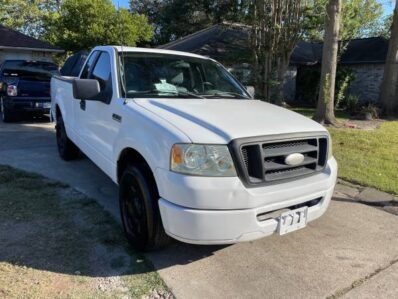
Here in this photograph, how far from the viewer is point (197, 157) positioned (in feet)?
10.1

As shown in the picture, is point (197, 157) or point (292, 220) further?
point (292, 220)

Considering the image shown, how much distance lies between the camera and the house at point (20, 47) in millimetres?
22906

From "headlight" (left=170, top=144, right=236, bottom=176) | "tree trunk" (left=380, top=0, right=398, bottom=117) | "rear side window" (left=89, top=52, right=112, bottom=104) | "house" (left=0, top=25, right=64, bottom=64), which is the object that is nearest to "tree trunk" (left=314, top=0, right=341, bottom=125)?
"tree trunk" (left=380, top=0, right=398, bottom=117)

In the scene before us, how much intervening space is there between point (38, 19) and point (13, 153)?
34.3 meters

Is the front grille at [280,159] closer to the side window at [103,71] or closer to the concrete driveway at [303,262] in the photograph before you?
the concrete driveway at [303,262]

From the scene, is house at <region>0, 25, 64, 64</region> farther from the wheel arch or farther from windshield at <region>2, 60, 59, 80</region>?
the wheel arch

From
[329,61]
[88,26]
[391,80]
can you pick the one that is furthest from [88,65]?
[88,26]

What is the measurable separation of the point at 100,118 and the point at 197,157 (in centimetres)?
195

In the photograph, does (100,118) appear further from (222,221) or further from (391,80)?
(391,80)

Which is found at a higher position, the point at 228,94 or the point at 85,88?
the point at 85,88

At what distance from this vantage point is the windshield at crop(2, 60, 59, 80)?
11469 millimetres

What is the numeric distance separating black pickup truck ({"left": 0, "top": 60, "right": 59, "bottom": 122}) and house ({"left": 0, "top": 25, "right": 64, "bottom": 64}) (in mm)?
12184

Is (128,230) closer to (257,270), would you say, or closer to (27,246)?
(27,246)

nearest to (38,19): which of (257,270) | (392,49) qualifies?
(392,49)
